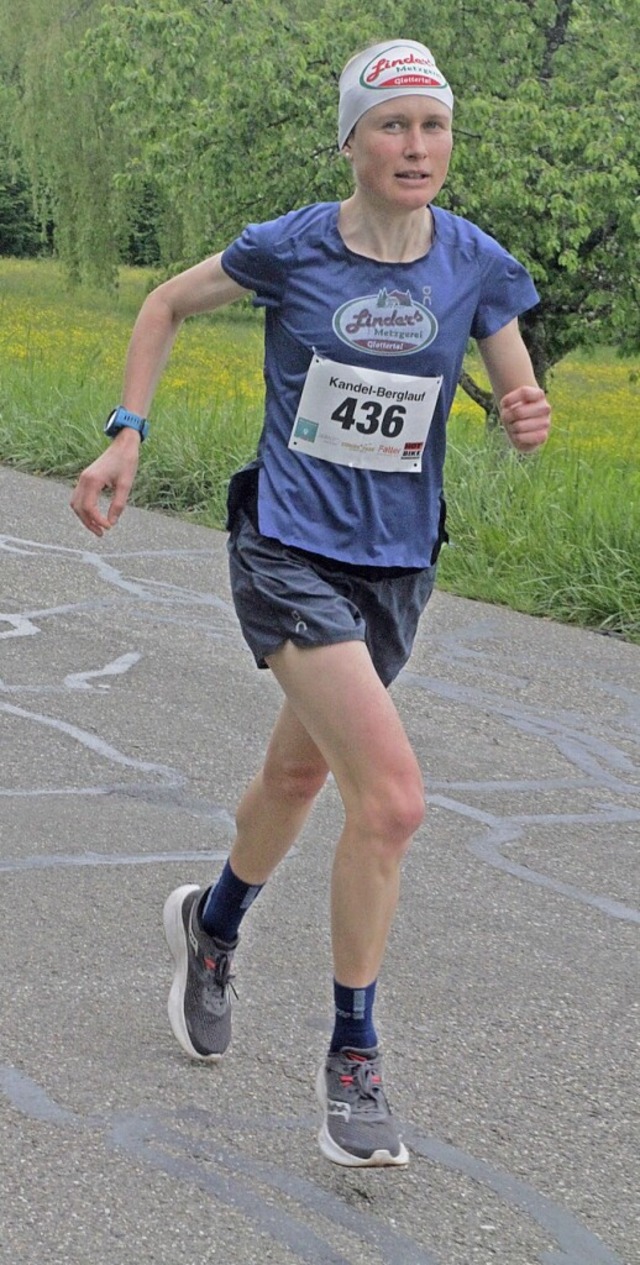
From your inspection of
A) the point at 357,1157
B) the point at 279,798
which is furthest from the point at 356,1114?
the point at 279,798

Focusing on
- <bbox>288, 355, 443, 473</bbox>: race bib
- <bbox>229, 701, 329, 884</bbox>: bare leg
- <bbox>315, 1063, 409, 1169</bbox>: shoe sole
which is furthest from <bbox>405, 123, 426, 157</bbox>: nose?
<bbox>315, 1063, 409, 1169</bbox>: shoe sole

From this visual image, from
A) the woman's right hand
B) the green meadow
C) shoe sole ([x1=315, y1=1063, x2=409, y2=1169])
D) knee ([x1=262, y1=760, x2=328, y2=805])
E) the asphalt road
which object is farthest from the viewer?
the green meadow

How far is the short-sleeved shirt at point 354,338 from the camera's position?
331cm

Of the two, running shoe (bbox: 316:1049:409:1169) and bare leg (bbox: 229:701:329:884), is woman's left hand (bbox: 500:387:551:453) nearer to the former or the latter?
bare leg (bbox: 229:701:329:884)

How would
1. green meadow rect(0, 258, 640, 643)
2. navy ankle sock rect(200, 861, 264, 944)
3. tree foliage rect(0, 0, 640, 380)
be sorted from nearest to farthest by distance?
navy ankle sock rect(200, 861, 264, 944) < green meadow rect(0, 258, 640, 643) < tree foliage rect(0, 0, 640, 380)

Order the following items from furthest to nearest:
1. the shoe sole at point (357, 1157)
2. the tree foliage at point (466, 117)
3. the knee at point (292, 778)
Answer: the tree foliage at point (466, 117), the knee at point (292, 778), the shoe sole at point (357, 1157)

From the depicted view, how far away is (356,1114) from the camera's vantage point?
3164mm

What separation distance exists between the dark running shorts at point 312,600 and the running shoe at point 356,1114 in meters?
0.69

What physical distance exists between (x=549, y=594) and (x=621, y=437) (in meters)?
12.0

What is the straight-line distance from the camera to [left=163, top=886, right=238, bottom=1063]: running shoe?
141 inches

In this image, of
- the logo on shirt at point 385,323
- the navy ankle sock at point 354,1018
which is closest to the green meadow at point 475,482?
the logo on shirt at point 385,323

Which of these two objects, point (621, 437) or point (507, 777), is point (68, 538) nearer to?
point (507, 777)

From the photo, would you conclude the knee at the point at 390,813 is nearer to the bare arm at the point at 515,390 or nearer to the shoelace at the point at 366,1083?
the shoelace at the point at 366,1083

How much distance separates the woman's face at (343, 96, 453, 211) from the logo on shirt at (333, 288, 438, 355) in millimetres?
156
